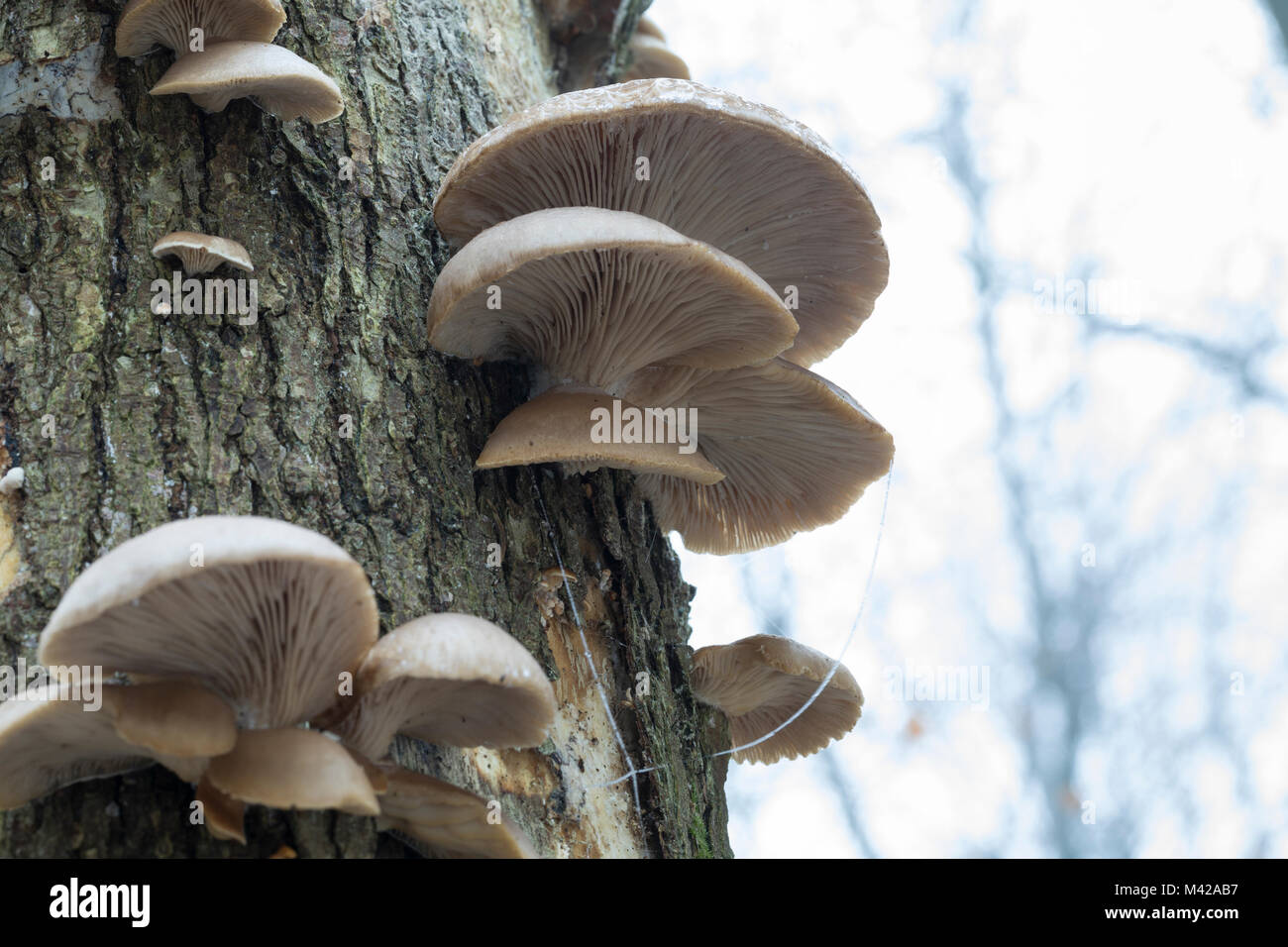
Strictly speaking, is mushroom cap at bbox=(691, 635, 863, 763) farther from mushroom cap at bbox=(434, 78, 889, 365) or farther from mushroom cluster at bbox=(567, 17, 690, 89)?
mushroom cluster at bbox=(567, 17, 690, 89)

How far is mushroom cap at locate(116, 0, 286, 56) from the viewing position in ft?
10.2

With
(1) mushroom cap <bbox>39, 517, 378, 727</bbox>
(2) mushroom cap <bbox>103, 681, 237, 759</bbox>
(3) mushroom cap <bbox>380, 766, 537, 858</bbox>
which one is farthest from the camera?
(3) mushroom cap <bbox>380, 766, 537, 858</bbox>

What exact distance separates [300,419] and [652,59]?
375 centimetres

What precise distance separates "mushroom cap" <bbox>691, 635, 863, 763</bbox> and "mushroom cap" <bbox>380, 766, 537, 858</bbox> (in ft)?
4.71

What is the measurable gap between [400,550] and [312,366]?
0.61 meters

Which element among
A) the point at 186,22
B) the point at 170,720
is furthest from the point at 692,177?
the point at 170,720

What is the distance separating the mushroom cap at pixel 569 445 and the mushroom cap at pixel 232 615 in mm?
900

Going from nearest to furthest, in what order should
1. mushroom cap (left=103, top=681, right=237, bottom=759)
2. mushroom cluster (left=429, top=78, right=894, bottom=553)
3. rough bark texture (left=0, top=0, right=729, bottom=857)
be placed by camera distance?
Result: mushroom cap (left=103, top=681, right=237, bottom=759) → rough bark texture (left=0, top=0, right=729, bottom=857) → mushroom cluster (left=429, top=78, right=894, bottom=553)

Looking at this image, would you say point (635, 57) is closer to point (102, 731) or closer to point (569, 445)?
point (569, 445)

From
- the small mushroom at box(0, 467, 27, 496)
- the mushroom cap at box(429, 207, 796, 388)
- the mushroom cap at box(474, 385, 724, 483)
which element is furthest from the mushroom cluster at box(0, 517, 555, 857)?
the mushroom cap at box(429, 207, 796, 388)

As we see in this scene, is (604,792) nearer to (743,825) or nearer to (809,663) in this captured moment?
(809,663)

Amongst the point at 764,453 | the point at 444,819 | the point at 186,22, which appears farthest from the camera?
the point at 764,453

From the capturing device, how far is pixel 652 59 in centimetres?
573

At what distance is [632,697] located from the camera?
319 cm
